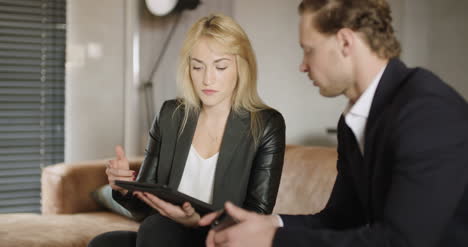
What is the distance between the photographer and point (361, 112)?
1.13 metres

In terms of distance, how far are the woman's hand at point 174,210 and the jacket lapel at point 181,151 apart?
10.5 inches

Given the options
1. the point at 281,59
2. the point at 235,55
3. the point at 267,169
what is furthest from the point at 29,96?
the point at 267,169

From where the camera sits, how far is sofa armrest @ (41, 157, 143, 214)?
105 inches

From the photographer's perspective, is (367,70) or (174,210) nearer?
(367,70)

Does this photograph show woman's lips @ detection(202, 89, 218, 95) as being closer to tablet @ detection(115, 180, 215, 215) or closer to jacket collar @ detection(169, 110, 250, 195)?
jacket collar @ detection(169, 110, 250, 195)

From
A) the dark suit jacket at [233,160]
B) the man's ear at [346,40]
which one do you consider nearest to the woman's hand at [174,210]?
the dark suit jacket at [233,160]

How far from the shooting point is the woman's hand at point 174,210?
1364mm

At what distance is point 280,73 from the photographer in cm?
344

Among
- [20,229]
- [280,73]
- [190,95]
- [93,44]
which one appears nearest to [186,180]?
[190,95]

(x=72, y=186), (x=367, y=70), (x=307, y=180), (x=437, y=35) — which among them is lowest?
(x=72, y=186)

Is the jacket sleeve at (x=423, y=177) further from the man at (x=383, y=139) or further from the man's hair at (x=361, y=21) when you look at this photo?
the man's hair at (x=361, y=21)

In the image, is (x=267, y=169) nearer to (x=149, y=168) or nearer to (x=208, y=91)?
(x=208, y=91)

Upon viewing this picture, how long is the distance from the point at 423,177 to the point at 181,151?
39.1 inches

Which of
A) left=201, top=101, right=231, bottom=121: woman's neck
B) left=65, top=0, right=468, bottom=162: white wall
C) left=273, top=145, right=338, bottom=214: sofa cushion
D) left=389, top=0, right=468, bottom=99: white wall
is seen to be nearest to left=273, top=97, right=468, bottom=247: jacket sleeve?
left=201, top=101, right=231, bottom=121: woman's neck
